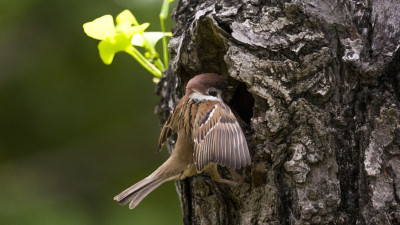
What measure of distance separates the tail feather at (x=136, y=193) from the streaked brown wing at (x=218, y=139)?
278 mm

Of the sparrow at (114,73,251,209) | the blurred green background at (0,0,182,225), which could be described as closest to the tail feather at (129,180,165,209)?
the sparrow at (114,73,251,209)

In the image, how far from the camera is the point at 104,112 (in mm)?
4227

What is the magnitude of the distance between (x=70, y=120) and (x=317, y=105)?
232 cm

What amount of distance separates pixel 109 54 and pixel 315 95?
906 mm

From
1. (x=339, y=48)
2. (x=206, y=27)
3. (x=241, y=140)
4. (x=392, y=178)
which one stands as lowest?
(x=392, y=178)

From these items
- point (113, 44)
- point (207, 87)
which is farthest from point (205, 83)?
point (113, 44)

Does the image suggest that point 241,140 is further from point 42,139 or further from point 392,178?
point 42,139

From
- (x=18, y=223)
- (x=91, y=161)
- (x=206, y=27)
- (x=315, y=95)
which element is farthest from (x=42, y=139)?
(x=315, y=95)

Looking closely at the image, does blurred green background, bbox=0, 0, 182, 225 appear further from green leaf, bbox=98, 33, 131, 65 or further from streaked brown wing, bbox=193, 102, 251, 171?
streaked brown wing, bbox=193, 102, 251, 171

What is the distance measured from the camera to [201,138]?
8.14 ft

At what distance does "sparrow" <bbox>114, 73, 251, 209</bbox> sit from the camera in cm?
230

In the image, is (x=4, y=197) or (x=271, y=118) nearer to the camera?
(x=271, y=118)

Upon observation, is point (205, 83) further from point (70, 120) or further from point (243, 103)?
point (70, 120)

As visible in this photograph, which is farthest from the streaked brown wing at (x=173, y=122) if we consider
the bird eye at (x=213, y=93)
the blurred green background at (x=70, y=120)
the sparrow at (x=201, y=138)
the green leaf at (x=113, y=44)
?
the blurred green background at (x=70, y=120)
